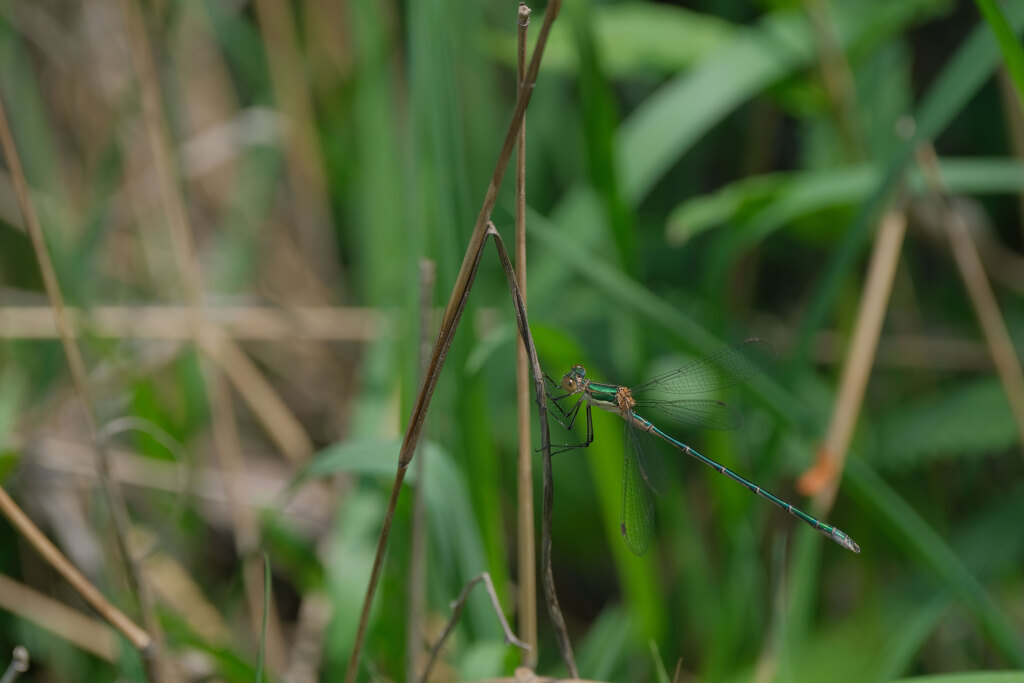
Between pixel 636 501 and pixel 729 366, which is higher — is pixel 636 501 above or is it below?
below

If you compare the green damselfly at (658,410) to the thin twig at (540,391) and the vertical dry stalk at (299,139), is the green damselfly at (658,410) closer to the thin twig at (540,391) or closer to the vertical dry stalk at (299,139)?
the thin twig at (540,391)

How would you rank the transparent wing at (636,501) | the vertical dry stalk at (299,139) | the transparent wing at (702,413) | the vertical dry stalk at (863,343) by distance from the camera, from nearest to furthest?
the transparent wing at (636,501) → the transparent wing at (702,413) → the vertical dry stalk at (863,343) → the vertical dry stalk at (299,139)

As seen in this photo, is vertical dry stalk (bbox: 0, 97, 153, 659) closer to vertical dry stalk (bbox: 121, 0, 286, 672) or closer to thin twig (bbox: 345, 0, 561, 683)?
thin twig (bbox: 345, 0, 561, 683)

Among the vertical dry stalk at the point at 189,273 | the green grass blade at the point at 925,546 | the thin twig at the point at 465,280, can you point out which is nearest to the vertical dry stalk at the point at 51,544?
the thin twig at the point at 465,280

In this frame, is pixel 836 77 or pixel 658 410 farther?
pixel 836 77

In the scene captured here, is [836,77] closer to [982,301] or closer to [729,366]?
[982,301]

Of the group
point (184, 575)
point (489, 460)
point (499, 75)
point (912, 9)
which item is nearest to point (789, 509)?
point (489, 460)

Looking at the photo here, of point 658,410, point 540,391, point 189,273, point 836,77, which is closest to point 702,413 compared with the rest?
point 658,410
